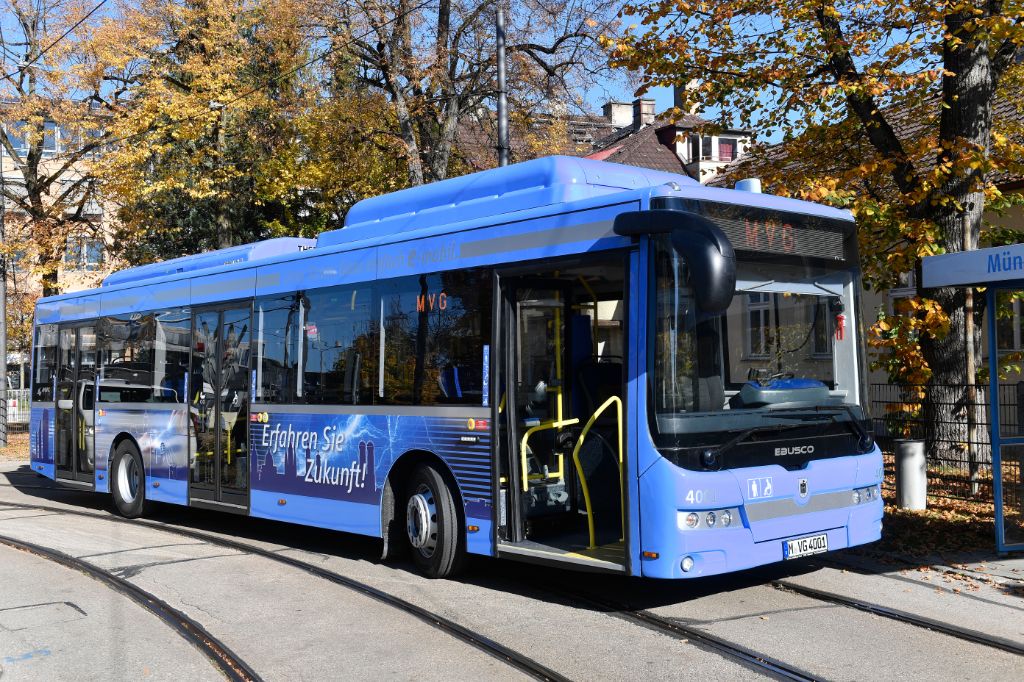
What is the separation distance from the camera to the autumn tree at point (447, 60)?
22984 millimetres

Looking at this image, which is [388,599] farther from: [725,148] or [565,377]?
[725,148]

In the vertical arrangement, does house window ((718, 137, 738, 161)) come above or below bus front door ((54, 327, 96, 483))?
above

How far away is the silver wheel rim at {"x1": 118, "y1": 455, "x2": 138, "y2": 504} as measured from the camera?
13977 mm

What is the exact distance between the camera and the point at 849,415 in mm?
8086

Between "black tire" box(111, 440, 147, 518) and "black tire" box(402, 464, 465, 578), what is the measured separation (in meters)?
5.60

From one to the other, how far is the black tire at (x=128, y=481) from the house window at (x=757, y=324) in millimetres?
8848

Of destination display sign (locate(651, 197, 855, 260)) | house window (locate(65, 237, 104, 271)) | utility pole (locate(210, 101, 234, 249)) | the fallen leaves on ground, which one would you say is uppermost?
utility pole (locate(210, 101, 234, 249))

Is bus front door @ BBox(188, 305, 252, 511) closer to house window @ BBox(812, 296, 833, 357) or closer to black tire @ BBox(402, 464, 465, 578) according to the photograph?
black tire @ BBox(402, 464, 465, 578)

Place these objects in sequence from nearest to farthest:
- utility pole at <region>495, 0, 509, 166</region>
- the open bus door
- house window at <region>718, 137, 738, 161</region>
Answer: the open bus door, utility pole at <region>495, 0, 509, 166</region>, house window at <region>718, 137, 738, 161</region>

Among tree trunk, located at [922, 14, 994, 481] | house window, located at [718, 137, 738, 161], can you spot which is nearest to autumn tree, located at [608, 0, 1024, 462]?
tree trunk, located at [922, 14, 994, 481]

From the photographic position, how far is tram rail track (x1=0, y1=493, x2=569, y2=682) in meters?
6.29

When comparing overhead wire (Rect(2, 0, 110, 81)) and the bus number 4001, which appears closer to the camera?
the bus number 4001

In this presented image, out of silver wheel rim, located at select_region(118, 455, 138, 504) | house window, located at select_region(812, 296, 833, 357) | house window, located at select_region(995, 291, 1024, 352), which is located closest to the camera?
house window, located at select_region(812, 296, 833, 357)

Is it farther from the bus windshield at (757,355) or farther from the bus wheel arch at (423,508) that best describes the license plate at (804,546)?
the bus wheel arch at (423,508)
